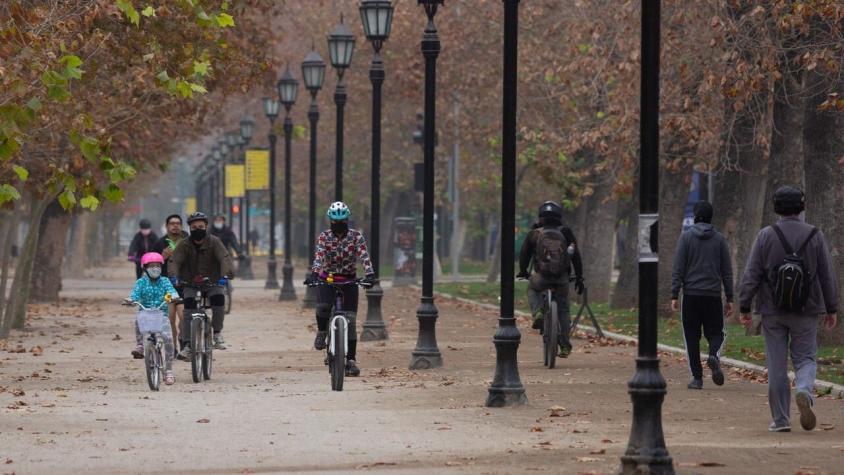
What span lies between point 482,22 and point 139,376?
2551cm

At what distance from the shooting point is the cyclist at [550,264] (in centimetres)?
2083

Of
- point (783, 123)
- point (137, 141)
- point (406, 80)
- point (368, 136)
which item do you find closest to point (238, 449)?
point (783, 123)

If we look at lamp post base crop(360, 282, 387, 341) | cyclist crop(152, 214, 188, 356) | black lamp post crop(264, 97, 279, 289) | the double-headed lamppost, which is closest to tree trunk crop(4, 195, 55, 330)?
lamp post base crop(360, 282, 387, 341)

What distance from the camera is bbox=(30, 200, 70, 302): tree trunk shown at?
41969 millimetres

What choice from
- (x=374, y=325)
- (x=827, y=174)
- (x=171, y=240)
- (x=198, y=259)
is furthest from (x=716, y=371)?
(x=374, y=325)

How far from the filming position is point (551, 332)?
20.5 m

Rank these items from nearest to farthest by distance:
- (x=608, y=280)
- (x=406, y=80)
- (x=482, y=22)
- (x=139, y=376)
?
(x=139, y=376) < (x=608, y=280) < (x=482, y=22) < (x=406, y=80)

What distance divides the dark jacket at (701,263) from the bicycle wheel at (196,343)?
4782 millimetres

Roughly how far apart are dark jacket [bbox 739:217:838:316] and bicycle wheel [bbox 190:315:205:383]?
22.7 feet

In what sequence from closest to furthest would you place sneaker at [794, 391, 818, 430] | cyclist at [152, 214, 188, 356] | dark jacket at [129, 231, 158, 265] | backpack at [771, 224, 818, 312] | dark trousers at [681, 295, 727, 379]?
sneaker at [794, 391, 818, 430], backpack at [771, 224, 818, 312], dark trousers at [681, 295, 727, 379], cyclist at [152, 214, 188, 356], dark jacket at [129, 231, 158, 265]

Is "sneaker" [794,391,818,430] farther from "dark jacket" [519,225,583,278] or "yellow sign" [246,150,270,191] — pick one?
"yellow sign" [246,150,270,191]

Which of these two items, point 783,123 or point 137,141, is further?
point 137,141

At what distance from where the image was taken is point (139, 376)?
20.2 m

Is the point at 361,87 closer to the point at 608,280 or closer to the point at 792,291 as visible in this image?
the point at 608,280
